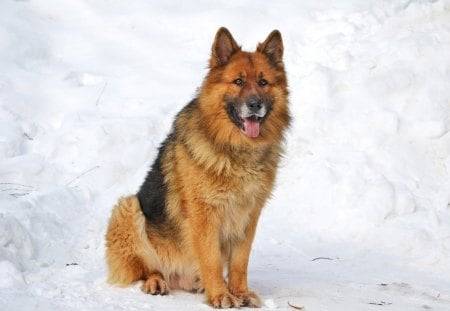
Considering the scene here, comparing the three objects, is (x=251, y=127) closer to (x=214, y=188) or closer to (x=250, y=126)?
(x=250, y=126)

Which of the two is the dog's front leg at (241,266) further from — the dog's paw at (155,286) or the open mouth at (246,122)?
the open mouth at (246,122)

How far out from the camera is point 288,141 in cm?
980

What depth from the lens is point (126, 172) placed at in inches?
375

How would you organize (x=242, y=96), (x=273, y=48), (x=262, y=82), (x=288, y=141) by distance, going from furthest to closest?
(x=288, y=141)
(x=273, y=48)
(x=262, y=82)
(x=242, y=96)

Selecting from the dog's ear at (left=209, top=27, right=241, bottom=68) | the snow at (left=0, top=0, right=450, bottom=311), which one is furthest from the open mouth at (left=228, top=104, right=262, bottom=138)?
the snow at (left=0, top=0, right=450, bottom=311)

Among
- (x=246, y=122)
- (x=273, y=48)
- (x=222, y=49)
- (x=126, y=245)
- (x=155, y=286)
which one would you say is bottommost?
(x=155, y=286)

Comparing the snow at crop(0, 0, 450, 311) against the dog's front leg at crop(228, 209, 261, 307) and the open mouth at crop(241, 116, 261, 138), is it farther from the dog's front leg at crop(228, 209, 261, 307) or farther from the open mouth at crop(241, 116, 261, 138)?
the open mouth at crop(241, 116, 261, 138)

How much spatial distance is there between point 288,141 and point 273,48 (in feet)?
13.0

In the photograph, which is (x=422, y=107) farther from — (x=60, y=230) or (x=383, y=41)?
(x=60, y=230)

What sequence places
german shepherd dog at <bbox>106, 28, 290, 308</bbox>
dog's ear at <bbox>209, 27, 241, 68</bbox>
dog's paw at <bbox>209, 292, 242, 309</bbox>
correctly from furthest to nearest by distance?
dog's ear at <bbox>209, 27, 241, 68</bbox>, german shepherd dog at <bbox>106, 28, 290, 308</bbox>, dog's paw at <bbox>209, 292, 242, 309</bbox>

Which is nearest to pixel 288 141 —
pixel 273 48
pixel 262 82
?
pixel 273 48

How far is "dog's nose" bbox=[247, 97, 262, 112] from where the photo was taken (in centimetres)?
539

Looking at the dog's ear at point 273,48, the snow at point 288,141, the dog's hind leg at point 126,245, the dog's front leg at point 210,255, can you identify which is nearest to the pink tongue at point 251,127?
the dog's ear at point 273,48

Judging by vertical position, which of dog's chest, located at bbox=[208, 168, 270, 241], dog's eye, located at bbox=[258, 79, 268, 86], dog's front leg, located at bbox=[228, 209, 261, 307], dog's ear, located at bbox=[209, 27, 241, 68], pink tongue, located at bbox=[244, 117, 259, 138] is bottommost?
dog's front leg, located at bbox=[228, 209, 261, 307]
